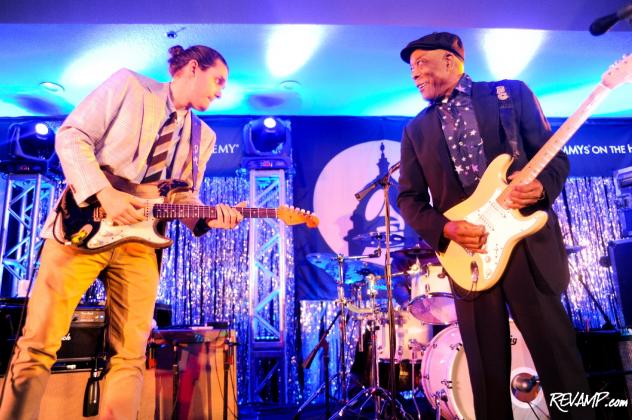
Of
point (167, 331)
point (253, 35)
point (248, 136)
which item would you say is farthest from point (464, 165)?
point (248, 136)

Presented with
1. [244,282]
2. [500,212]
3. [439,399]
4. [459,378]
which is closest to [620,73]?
[500,212]

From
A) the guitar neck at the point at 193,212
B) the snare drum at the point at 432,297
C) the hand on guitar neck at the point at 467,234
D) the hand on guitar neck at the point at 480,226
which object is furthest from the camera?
the snare drum at the point at 432,297

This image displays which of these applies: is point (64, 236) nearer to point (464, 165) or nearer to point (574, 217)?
point (464, 165)

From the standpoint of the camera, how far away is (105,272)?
276 centimetres

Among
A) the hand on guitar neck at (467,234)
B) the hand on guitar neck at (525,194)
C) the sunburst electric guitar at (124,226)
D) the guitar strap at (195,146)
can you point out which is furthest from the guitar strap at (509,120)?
the guitar strap at (195,146)

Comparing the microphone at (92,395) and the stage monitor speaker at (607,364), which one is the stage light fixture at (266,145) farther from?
the stage monitor speaker at (607,364)

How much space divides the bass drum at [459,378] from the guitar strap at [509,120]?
7.51 feet

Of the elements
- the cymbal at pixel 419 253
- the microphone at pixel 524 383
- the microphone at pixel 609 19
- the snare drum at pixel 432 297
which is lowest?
the microphone at pixel 524 383

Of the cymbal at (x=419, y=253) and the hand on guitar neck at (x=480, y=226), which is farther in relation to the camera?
the cymbal at (x=419, y=253)

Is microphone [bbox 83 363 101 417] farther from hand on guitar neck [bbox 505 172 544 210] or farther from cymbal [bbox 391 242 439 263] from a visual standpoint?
hand on guitar neck [bbox 505 172 544 210]

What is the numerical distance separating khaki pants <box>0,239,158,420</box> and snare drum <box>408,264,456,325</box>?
255 cm

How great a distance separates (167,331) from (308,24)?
3697 mm

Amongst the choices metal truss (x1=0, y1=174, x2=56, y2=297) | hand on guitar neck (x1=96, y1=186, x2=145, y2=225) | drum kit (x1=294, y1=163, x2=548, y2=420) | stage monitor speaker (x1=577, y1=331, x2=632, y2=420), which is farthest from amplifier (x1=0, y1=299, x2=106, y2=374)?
stage monitor speaker (x1=577, y1=331, x2=632, y2=420)

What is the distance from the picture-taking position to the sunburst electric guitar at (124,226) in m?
2.56
